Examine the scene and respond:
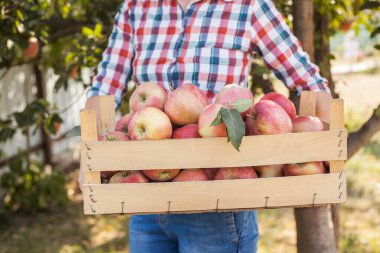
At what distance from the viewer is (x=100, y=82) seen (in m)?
1.86

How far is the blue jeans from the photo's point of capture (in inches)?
64.9

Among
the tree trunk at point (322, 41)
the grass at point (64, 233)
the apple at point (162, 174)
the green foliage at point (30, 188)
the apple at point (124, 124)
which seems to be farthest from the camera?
the green foliage at point (30, 188)

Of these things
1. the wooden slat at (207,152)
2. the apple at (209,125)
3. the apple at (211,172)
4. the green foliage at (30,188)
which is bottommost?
the green foliage at (30,188)

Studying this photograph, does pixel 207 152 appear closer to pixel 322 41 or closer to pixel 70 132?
pixel 70 132

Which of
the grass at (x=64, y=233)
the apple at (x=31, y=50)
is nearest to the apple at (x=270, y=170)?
Answer: the apple at (x=31, y=50)

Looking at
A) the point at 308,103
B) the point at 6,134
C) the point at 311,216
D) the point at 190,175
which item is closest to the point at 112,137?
the point at 190,175

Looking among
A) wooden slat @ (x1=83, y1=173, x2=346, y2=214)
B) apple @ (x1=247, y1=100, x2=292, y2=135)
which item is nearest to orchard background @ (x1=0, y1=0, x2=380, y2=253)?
wooden slat @ (x1=83, y1=173, x2=346, y2=214)

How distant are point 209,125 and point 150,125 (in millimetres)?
138

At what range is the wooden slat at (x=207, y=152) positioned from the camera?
1298 mm

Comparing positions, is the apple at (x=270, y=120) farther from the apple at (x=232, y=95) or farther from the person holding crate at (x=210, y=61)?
the person holding crate at (x=210, y=61)

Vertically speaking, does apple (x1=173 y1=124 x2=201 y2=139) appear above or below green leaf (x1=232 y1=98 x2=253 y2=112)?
below

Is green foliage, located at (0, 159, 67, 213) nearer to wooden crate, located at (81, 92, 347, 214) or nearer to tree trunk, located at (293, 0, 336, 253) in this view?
tree trunk, located at (293, 0, 336, 253)

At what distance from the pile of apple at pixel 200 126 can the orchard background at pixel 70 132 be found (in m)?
0.23

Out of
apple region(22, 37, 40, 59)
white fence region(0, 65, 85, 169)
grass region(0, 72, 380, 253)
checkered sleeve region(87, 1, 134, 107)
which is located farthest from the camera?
white fence region(0, 65, 85, 169)
